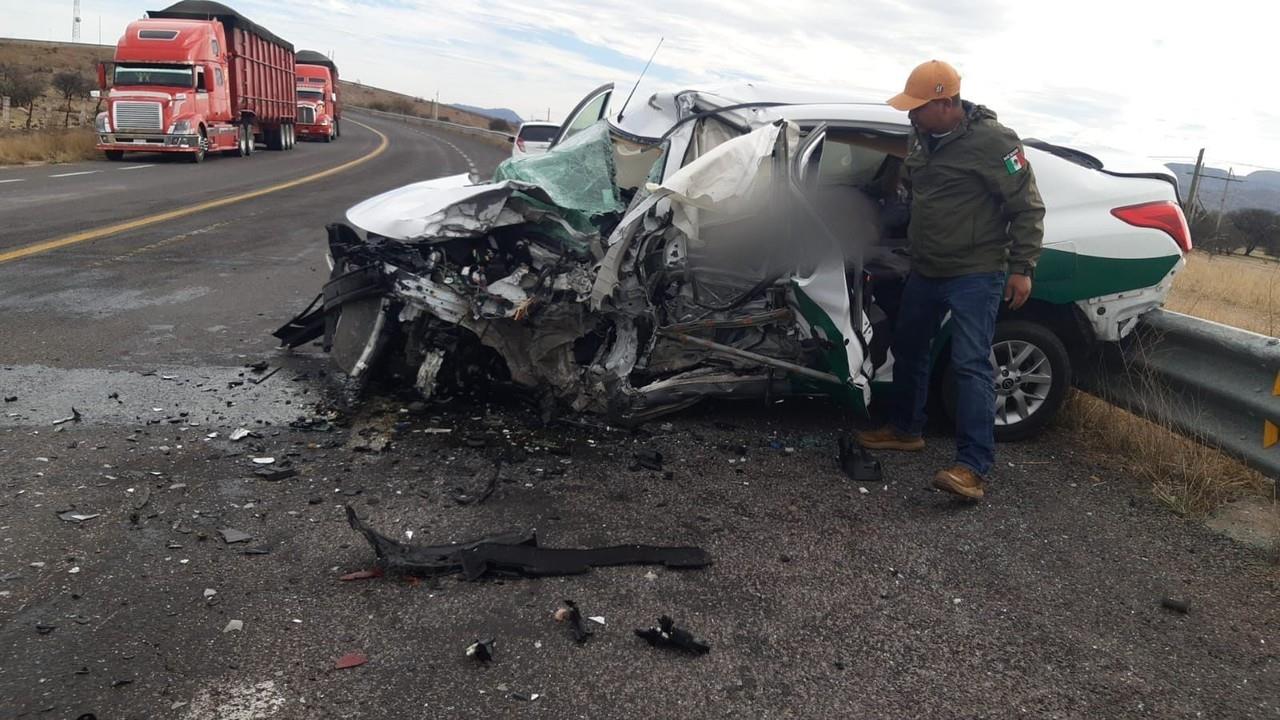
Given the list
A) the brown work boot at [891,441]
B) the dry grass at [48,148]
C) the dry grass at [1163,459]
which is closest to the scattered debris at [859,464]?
the brown work boot at [891,441]

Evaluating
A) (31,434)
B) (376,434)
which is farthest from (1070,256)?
(31,434)

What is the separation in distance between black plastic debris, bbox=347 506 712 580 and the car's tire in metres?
2.21

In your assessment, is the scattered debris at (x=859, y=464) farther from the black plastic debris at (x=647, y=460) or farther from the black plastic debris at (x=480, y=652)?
the black plastic debris at (x=480, y=652)

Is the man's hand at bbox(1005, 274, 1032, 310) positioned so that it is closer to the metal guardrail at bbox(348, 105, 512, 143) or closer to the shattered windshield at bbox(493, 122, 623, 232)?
the shattered windshield at bbox(493, 122, 623, 232)

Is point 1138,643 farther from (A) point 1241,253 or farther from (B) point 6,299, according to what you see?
(A) point 1241,253

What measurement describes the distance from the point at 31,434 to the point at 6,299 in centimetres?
317

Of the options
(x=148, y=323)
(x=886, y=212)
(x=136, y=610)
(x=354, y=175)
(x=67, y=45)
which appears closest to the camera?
(x=136, y=610)

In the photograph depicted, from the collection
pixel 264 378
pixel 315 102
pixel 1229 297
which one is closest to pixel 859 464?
pixel 264 378

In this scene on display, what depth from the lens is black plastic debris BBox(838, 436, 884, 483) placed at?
441 cm

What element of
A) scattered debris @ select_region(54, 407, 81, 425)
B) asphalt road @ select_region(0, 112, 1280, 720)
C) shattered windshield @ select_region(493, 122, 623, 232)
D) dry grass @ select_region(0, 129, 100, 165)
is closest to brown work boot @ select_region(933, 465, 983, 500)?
asphalt road @ select_region(0, 112, 1280, 720)

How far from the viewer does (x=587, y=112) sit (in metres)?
7.69

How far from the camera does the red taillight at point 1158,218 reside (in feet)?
15.5

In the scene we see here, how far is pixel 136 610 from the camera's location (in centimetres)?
285

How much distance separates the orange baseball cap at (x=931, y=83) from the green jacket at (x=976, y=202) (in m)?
0.20
